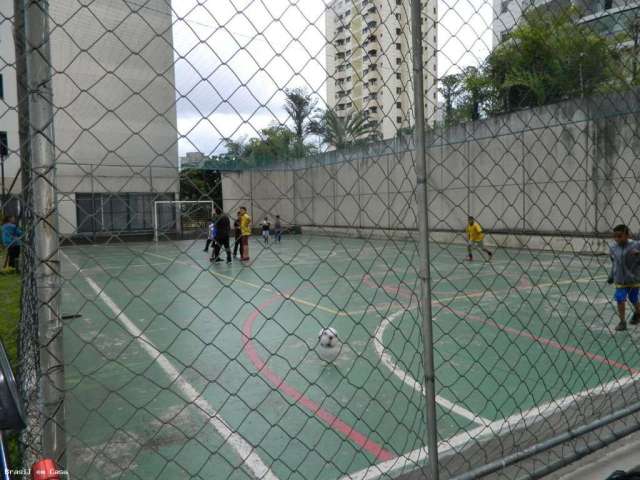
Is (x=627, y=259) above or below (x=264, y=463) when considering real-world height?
above

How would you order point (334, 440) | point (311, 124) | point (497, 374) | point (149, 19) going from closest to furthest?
point (149, 19), point (311, 124), point (334, 440), point (497, 374)

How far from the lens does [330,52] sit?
196 centimetres

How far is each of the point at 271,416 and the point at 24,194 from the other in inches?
107

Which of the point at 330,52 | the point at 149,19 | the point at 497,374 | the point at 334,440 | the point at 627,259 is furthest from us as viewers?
the point at 627,259

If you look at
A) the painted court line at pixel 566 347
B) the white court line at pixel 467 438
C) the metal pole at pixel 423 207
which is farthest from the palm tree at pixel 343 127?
the painted court line at pixel 566 347

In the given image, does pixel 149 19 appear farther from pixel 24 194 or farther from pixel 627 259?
pixel 627 259

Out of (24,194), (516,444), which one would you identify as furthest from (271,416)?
(24,194)

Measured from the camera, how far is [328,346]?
5.11m

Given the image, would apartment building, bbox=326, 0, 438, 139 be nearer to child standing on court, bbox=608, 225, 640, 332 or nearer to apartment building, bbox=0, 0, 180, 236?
apartment building, bbox=0, 0, 180, 236

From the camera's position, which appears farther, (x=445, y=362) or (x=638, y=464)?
(x=445, y=362)

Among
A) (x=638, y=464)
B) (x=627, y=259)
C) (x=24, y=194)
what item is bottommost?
(x=638, y=464)

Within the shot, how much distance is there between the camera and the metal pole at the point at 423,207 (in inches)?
71.7

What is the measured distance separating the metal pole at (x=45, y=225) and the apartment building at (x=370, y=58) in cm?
99

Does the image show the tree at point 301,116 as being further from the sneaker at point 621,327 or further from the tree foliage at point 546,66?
the sneaker at point 621,327
